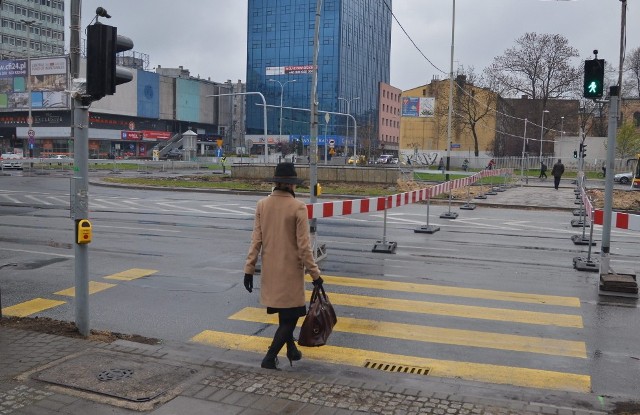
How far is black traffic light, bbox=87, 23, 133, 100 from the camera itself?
241 inches

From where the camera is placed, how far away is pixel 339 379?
5398 millimetres

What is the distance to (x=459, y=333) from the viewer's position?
7258 millimetres

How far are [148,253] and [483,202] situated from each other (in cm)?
1794

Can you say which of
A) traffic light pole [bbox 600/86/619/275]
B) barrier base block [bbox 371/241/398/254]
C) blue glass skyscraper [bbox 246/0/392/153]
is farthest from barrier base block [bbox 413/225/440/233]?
blue glass skyscraper [bbox 246/0/392/153]

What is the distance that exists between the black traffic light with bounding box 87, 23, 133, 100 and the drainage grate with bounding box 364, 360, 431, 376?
3867 millimetres

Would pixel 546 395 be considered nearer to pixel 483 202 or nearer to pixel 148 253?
pixel 148 253

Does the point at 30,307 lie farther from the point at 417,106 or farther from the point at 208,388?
the point at 417,106

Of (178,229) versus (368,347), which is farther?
(178,229)

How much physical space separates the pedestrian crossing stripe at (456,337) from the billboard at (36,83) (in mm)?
86021

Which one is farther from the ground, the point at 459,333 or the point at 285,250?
the point at 285,250

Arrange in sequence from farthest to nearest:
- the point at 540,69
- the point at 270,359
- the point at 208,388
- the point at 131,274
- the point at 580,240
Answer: the point at 540,69 < the point at 580,240 < the point at 131,274 < the point at 270,359 < the point at 208,388

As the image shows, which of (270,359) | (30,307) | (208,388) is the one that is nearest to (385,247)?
(30,307)

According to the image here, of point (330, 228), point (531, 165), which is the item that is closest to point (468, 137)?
point (531, 165)

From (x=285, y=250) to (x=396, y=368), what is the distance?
1.72m
